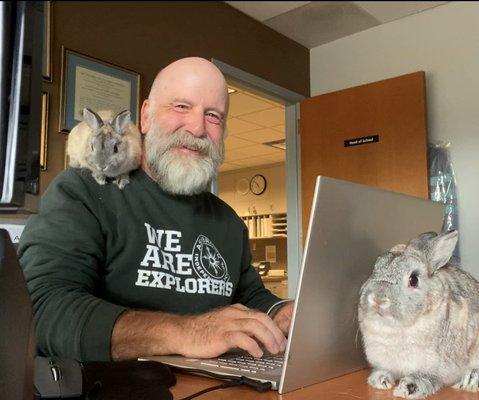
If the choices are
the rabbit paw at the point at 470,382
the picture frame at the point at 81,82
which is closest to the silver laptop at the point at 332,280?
the rabbit paw at the point at 470,382

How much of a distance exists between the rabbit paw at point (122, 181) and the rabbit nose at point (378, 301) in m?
0.71

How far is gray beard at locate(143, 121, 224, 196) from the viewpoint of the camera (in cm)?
117

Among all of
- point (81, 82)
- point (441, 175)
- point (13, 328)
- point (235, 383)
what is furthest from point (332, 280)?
point (441, 175)

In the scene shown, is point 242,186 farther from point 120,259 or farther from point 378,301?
point 378,301

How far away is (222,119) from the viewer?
4.21 feet

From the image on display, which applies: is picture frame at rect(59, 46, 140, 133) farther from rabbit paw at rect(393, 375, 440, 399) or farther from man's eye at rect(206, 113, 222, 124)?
rabbit paw at rect(393, 375, 440, 399)

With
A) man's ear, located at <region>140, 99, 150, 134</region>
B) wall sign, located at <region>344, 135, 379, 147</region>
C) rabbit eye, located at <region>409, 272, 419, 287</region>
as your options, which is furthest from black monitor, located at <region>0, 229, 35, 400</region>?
wall sign, located at <region>344, 135, 379, 147</region>

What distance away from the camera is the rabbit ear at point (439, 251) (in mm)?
595

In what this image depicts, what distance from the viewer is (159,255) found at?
1.05 meters

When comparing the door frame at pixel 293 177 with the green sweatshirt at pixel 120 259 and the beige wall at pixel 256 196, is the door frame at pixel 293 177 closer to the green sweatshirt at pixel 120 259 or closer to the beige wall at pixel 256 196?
the green sweatshirt at pixel 120 259

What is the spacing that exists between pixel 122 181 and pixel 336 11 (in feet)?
3.28

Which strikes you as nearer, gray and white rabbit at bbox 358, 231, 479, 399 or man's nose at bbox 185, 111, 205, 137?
gray and white rabbit at bbox 358, 231, 479, 399

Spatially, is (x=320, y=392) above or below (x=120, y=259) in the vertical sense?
below

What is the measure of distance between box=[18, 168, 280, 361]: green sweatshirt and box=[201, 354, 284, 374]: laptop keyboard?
0.50 feet
